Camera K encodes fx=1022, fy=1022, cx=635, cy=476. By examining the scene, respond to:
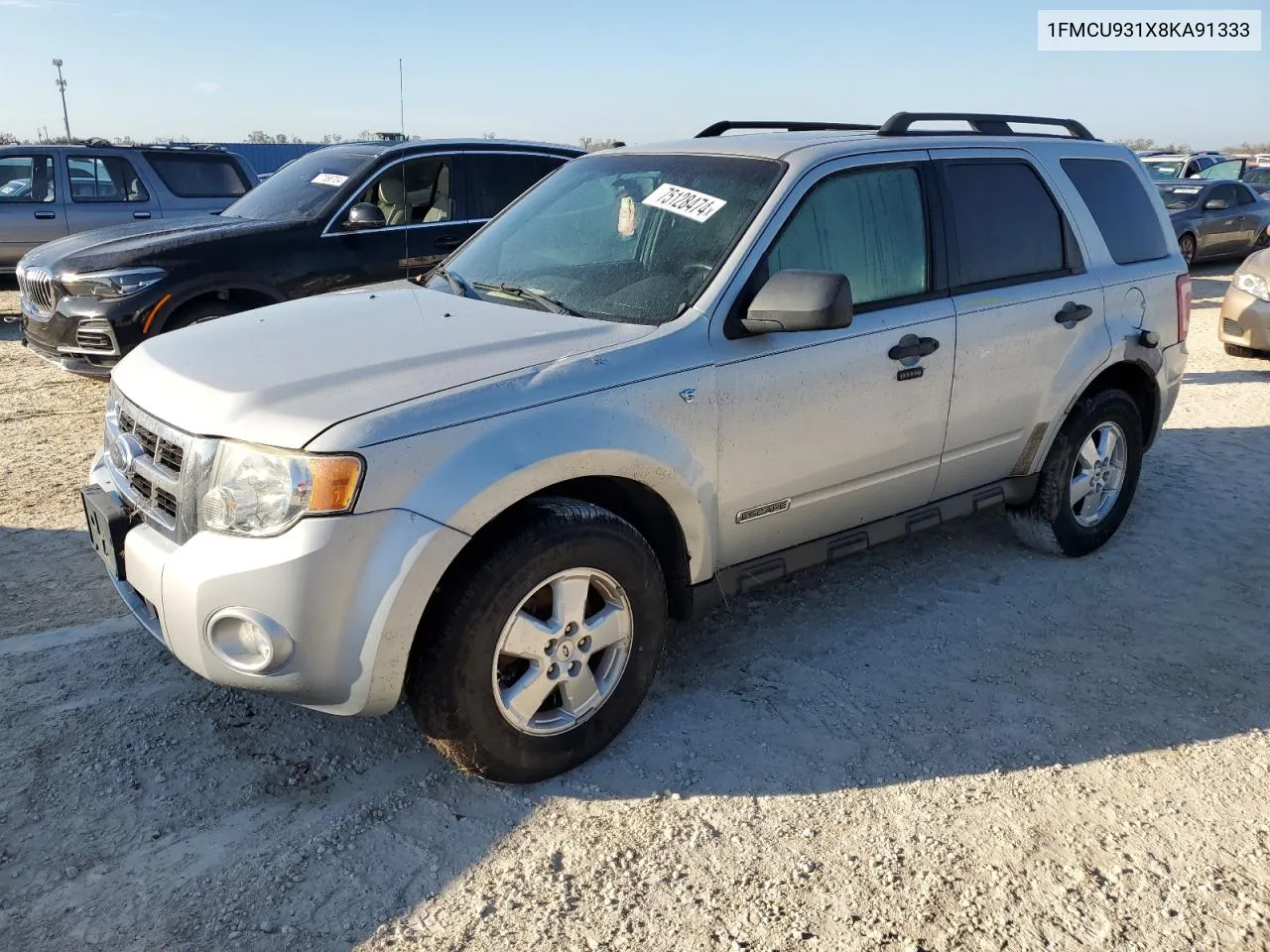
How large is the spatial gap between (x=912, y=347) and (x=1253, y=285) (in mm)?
6824

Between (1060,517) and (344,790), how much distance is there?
3.31 meters

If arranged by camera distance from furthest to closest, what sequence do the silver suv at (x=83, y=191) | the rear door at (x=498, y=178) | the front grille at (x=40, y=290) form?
the silver suv at (x=83, y=191) < the rear door at (x=498, y=178) < the front grille at (x=40, y=290)

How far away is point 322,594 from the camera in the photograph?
8.25 ft

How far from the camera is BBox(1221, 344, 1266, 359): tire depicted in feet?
29.3

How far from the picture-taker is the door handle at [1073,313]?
427cm

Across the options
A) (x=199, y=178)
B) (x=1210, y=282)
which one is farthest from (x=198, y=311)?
(x=1210, y=282)

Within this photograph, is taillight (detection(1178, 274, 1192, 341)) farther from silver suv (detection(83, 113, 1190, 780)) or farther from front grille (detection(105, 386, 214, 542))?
front grille (detection(105, 386, 214, 542))

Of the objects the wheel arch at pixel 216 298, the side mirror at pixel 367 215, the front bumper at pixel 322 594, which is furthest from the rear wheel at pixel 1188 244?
the front bumper at pixel 322 594

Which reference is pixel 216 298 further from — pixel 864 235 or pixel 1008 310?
pixel 1008 310

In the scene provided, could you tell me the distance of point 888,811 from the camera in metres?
2.96

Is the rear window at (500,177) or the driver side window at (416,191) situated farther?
the rear window at (500,177)

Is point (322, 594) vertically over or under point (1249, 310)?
over

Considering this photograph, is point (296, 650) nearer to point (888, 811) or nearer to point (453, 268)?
point (888, 811)

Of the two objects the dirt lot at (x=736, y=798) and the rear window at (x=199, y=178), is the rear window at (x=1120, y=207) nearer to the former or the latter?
the dirt lot at (x=736, y=798)
